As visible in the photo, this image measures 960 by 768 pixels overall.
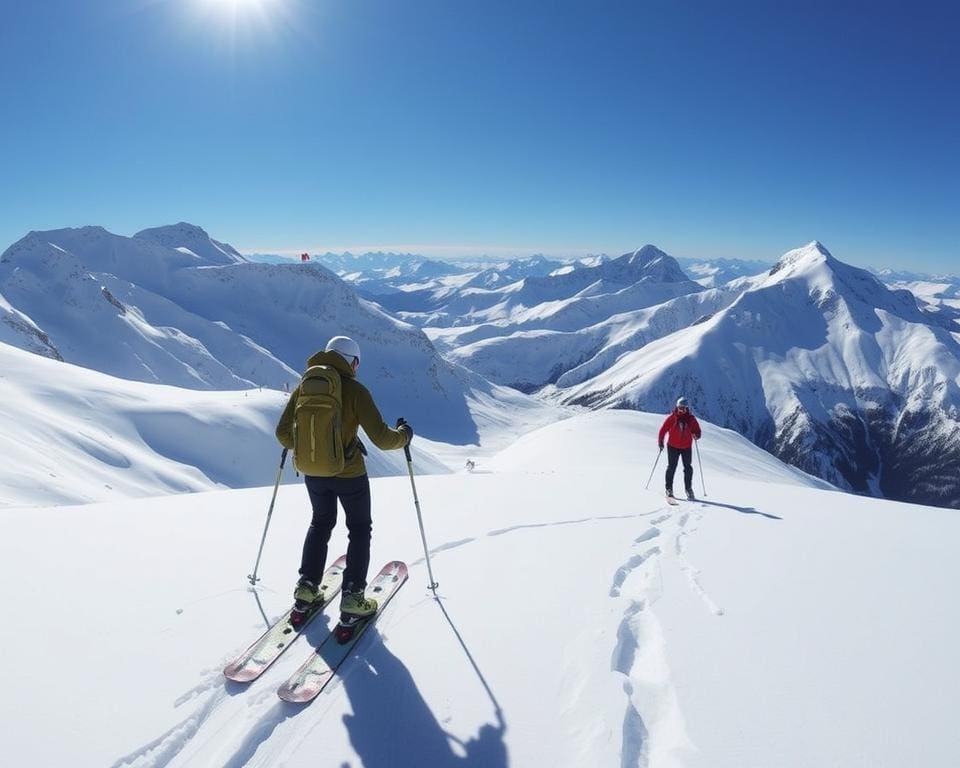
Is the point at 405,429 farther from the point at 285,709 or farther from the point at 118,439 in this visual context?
the point at 118,439

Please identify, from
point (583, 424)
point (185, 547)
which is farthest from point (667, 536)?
point (583, 424)

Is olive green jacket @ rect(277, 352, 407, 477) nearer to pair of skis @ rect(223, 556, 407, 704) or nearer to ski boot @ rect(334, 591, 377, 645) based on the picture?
ski boot @ rect(334, 591, 377, 645)

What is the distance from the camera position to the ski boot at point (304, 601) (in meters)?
5.44

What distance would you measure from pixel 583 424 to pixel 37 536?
45447 millimetres

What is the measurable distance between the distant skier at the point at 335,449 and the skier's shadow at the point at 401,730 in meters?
0.93

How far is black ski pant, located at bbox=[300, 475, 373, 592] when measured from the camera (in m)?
5.54

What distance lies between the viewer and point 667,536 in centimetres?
934

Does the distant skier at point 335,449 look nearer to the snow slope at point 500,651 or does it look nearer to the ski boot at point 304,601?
the ski boot at point 304,601

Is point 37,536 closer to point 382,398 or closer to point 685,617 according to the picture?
point 685,617

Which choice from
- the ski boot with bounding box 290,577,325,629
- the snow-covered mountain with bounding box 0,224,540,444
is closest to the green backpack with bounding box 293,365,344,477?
the ski boot with bounding box 290,577,325,629

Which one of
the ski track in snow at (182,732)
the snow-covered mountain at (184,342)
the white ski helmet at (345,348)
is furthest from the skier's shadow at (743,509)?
the snow-covered mountain at (184,342)

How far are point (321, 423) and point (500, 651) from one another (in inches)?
112

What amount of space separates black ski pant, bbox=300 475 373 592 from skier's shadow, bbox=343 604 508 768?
100 centimetres

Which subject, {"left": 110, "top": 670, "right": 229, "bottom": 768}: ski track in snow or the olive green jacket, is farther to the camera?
the olive green jacket
